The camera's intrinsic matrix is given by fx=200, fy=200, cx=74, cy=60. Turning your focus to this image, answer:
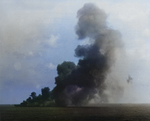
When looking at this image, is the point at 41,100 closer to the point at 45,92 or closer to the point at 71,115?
the point at 45,92

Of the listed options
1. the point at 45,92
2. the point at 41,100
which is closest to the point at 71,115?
the point at 45,92

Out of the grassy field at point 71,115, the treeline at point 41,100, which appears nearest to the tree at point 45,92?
the treeline at point 41,100

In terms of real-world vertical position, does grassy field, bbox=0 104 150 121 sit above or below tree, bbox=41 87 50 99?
below

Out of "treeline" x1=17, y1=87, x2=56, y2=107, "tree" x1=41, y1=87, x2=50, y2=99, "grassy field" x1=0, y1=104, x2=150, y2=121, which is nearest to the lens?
"grassy field" x1=0, y1=104, x2=150, y2=121

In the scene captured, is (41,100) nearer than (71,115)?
No

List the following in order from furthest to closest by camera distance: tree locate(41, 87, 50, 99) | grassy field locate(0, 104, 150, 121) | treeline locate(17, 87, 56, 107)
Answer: treeline locate(17, 87, 56, 107) → tree locate(41, 87, 50, 99) → grassy field locate(0, 104, 150, 121)

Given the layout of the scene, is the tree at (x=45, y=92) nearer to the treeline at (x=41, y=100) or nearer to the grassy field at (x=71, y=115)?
the treeline at (x=41, y=100)

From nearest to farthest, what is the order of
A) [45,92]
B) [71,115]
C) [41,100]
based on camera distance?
[71,115] → [45,92] → [41,100]

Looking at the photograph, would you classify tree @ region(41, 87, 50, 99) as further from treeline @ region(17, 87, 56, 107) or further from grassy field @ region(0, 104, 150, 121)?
grassy field @ region(0, 104, 150, 121)

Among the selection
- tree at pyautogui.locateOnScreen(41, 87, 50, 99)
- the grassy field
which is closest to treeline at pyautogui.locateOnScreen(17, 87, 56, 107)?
tree at pyautogui.locateOnScreen(41, 87, 50, 99)

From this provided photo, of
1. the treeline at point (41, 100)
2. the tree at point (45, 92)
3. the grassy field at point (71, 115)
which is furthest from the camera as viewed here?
the treeline at point (41, 100)

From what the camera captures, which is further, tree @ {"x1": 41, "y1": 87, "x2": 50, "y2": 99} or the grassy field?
tree @ {"x1": 41, "y1": 87, "x2": 50, "y2": 99}

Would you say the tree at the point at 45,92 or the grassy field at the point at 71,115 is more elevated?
the tree at the point at 45,92

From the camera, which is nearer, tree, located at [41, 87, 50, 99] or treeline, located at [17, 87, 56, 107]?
tree, located at [41, 87, 50, 99]
